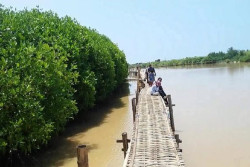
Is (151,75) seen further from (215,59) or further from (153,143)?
(215,59)

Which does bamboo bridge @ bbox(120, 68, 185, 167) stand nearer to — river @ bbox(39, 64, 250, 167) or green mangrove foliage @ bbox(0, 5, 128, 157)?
river @ bbox(39, 64, 250, 167)

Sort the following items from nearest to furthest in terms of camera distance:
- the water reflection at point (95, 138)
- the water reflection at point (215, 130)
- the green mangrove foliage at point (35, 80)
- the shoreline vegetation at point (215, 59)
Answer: the green mangrove foliage at point (35, 80), the water reflection at point (215, 130), the water reflection at point (95, 138), the shoreline vegetation at point (215, 59)

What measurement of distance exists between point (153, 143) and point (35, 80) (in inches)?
167

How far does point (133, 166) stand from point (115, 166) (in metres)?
4.40

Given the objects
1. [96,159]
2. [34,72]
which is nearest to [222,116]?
[96,159]

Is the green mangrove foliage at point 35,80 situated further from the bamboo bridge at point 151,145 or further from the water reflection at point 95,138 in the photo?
the bamboo bridge at point 151,145

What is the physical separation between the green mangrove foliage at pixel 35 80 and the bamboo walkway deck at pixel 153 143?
2726 millimetres

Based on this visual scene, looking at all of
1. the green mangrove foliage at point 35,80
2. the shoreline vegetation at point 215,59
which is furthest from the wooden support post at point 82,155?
the shoreline vegetation at point 215,59

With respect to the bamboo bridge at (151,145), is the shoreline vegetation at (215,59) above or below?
above

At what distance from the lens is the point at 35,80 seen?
32.0 feet

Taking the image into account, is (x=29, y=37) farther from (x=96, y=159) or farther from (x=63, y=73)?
(x=96, y=159)

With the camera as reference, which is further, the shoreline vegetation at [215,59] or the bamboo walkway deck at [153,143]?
the shoreline vegetation at [215,59]

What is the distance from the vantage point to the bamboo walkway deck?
6.21 meters

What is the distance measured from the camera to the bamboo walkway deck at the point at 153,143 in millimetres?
6215
